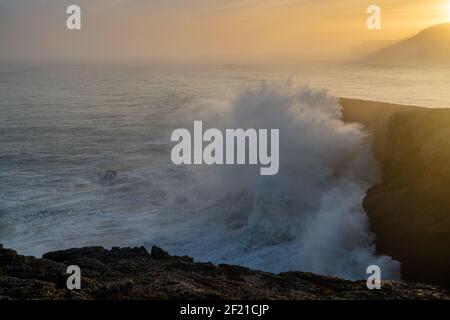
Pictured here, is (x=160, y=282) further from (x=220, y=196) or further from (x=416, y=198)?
(x=220, y=196)

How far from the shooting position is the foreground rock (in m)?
8.47

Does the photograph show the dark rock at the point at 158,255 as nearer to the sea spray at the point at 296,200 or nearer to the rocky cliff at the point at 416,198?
the sea spray at the point at 296,200

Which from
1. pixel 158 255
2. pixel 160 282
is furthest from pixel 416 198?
pixel 160 282

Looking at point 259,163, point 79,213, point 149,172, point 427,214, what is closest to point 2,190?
point 79,213

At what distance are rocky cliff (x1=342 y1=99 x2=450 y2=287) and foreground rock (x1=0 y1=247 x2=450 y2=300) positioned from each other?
3.78 meters

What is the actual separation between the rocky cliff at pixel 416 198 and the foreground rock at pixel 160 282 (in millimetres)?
3779

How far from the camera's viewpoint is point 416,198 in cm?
1462

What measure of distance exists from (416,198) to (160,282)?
870 centimetres

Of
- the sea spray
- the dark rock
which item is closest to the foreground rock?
the dark rock

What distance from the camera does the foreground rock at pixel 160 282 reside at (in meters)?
8.47

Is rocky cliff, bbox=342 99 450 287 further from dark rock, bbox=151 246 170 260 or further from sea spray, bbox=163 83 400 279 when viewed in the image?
dark rock, bbox=151 246 170 260

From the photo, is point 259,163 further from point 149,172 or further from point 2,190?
point 2,190
